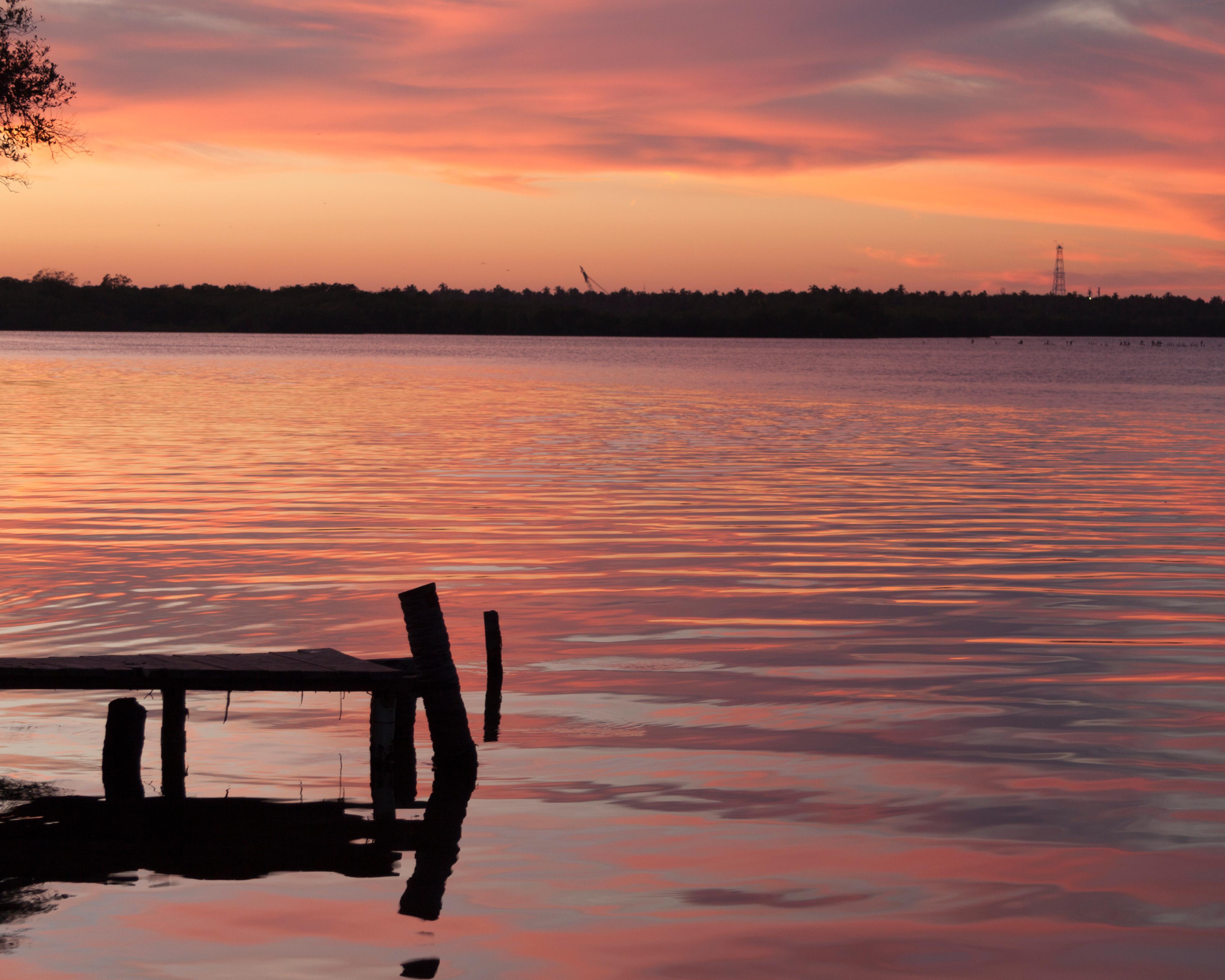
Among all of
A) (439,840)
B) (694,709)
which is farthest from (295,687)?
(694,709)

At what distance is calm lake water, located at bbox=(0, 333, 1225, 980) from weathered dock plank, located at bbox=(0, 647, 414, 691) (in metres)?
0.89

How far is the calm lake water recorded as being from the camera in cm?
891

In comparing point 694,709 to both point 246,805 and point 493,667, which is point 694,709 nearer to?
point 493,667

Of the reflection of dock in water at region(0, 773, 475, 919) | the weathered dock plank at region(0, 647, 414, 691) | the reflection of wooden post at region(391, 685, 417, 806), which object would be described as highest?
the weathered dock plank at region(0, 647, 414, 691)

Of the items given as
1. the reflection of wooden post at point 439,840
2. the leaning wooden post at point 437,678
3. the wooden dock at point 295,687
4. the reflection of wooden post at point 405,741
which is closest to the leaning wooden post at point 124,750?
the wooden dock at point 295,687

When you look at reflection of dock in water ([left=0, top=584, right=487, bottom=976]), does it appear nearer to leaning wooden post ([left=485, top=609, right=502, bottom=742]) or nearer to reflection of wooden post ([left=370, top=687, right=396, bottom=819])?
reflection of wooden post ([left=370, top=687, right=396, bottom=819])

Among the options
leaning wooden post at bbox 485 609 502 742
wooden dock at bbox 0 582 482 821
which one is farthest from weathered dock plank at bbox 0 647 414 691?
leaning wooden post at bbox 485 609 502 742

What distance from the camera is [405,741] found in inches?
488

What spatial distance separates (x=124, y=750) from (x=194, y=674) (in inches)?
34.9

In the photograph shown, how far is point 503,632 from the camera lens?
18.4 metres

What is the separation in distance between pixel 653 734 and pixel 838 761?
184 centimetres

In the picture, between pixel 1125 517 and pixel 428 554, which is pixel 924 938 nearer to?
pixel 428 554

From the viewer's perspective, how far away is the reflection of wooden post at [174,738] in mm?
11930

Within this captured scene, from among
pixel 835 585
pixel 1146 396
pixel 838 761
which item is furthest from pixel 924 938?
pixel 1146 396
